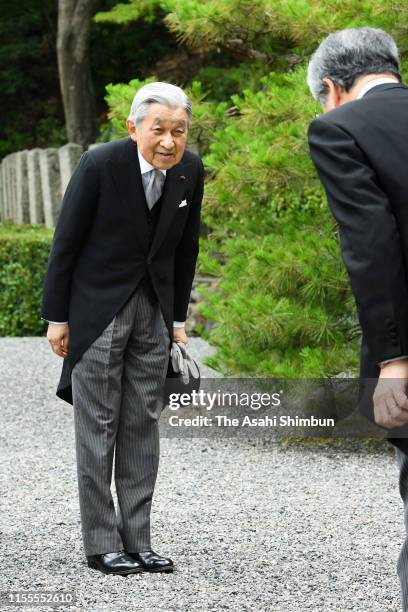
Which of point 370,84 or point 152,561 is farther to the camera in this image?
point 152,561

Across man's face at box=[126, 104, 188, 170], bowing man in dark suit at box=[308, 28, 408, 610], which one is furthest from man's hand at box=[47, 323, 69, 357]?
bowing man in dark suit at box=[308, 28, 408, 610]

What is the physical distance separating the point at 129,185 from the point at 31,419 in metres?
3.72

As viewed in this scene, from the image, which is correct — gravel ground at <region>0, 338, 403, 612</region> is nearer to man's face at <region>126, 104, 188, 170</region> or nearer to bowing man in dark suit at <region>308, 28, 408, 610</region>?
bowing man in dark suit at <region>308, 28, 408, 610</region>

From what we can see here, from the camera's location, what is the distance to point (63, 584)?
3.75 meters

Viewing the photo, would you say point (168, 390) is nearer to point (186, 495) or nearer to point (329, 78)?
point (186, 495)

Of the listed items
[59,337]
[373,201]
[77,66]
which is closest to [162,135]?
[59,337]

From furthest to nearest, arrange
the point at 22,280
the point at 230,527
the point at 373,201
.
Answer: the point at 22,280
the point at 230,527
the point at 373,201

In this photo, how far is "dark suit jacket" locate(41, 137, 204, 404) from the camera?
382 cm

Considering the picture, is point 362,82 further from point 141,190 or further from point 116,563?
point 116,563

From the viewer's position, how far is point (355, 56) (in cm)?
271

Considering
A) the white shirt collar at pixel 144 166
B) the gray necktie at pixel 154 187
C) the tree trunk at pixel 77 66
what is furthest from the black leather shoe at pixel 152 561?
the tree trunk at pixel 77 66

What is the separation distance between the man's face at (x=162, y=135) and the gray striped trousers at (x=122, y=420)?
433 millimetres

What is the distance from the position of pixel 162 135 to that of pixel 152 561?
4.64 ft

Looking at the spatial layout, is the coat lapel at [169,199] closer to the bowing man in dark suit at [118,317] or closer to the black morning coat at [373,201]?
the bowing man in dark suit at [118,317]
